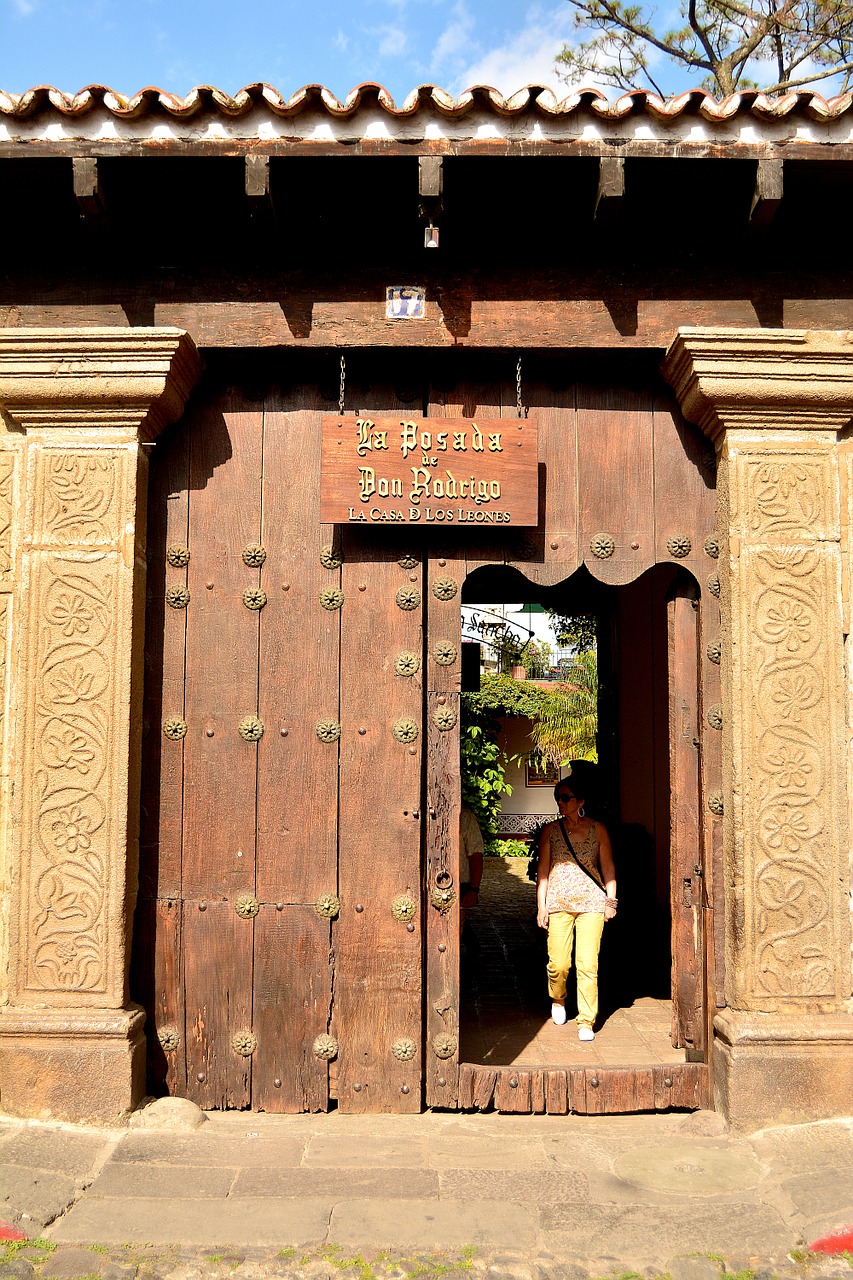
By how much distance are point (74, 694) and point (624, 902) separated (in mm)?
4140

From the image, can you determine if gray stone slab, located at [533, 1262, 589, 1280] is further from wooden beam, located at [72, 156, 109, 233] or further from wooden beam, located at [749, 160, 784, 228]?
wooden beam, located at [72, 156, 109, 233]

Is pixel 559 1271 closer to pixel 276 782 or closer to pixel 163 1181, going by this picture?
pixel 163 1181

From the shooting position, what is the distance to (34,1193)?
3.00 m

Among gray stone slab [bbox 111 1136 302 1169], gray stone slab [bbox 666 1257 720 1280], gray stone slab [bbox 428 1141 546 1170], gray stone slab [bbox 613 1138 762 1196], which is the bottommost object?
gray stone slab [bbox 666 1257 720 1280]

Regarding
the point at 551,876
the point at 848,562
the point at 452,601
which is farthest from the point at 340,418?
the point at 551,876

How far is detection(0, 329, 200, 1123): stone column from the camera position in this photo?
352 centimetres

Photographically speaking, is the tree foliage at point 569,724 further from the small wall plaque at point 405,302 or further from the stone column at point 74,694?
the stone column at point 74,694

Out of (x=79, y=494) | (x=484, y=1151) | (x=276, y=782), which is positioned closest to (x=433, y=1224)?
(x=484, y=1151)

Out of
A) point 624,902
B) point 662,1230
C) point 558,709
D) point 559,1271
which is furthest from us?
point 558,709

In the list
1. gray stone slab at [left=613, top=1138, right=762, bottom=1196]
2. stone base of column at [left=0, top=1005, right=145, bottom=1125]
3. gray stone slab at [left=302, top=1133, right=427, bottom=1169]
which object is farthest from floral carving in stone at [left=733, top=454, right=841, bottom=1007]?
stone base of column at [left=0, top=1005, right=145, bottom=1125]

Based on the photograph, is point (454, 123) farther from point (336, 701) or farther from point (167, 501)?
point (336, 701)

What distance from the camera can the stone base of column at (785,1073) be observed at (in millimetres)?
3488

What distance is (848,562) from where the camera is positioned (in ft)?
12.5

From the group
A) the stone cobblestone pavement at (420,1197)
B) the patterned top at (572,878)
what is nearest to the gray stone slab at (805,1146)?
the stone cobblestone pavement at (420,1197)
